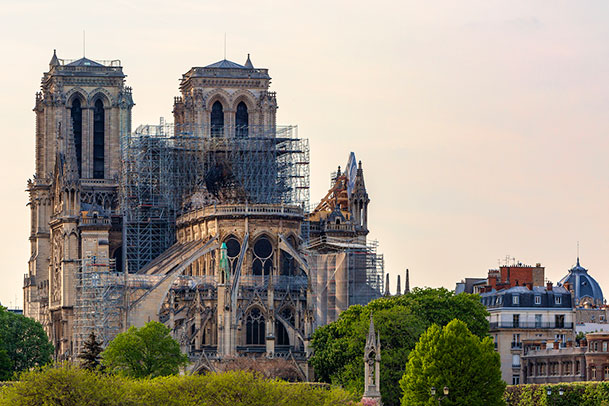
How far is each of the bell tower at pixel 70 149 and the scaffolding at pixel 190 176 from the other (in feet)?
11.0

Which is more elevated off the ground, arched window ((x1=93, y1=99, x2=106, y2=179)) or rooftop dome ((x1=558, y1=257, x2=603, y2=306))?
arched window ((x1=93, y1=99, x2=106, y2=179))

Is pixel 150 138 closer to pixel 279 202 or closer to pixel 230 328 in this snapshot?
pixel 279 202

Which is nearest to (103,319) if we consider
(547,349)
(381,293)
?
(381,293)

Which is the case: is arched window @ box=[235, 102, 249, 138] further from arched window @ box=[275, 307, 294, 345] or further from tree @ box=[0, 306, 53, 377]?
tree @ box=[0, 306, 53, 377]

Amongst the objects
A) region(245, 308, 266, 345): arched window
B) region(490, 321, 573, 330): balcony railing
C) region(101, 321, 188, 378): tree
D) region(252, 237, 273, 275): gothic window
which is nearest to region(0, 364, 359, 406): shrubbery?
region(101, 321, 188, 378): tree

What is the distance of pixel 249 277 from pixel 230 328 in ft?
22.8

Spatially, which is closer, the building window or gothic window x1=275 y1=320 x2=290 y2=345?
the building window

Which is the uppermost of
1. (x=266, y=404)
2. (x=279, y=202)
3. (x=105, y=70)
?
(x=105, y=70)

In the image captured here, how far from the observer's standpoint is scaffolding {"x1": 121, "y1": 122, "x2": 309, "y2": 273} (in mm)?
149250

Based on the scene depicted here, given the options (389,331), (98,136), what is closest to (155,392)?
(389,331)

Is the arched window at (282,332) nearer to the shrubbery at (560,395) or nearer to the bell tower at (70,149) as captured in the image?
the bell tower at (70,149)

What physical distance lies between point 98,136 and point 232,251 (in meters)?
23.8

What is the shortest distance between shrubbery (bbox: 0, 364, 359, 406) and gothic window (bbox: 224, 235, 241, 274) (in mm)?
44173

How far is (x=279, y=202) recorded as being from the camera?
150 m
